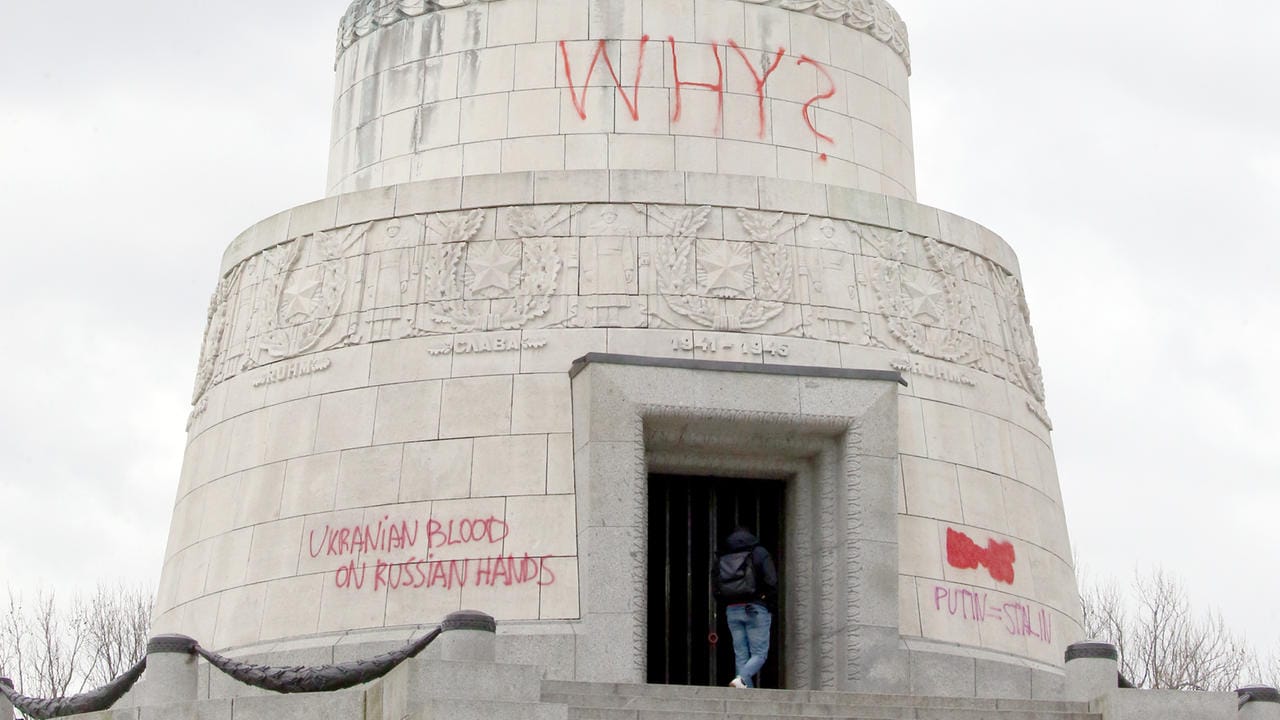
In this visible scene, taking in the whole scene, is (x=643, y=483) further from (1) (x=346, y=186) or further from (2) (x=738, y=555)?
(1) (x=346, y=186)

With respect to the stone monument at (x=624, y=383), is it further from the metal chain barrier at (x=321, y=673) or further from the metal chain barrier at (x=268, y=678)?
the metal chain barrier at (x=321, y=673)

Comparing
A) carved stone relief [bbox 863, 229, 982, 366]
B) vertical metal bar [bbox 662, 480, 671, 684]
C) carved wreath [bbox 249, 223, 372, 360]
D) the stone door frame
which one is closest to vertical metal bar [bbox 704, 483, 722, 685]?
vertical metal bar [bbox 662, 480, 671, 684]

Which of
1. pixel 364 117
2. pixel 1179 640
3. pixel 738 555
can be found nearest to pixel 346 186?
pixel 364 117

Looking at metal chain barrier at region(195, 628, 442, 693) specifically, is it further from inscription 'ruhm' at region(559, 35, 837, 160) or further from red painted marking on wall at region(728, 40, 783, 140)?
red painted marking on wall at region(728, 40, 783, 140)

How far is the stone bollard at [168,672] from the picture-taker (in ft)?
57.7

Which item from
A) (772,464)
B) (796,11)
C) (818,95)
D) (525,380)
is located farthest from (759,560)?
(796,11)

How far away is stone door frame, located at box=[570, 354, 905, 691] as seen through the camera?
1988 centimetres

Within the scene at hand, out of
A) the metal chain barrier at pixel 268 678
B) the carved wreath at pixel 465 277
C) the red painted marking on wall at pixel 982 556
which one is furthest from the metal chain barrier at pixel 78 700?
the red painted marking on wall at pixel 982 556

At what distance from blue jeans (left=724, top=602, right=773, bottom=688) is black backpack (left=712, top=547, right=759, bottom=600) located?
7.2 inches

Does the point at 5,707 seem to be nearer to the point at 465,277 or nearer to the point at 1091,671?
the point at 465,277

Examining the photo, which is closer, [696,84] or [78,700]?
[78,700]

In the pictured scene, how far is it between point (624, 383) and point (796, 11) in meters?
5.76

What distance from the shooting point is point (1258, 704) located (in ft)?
57.0

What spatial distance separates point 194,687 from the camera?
58.3 feet
